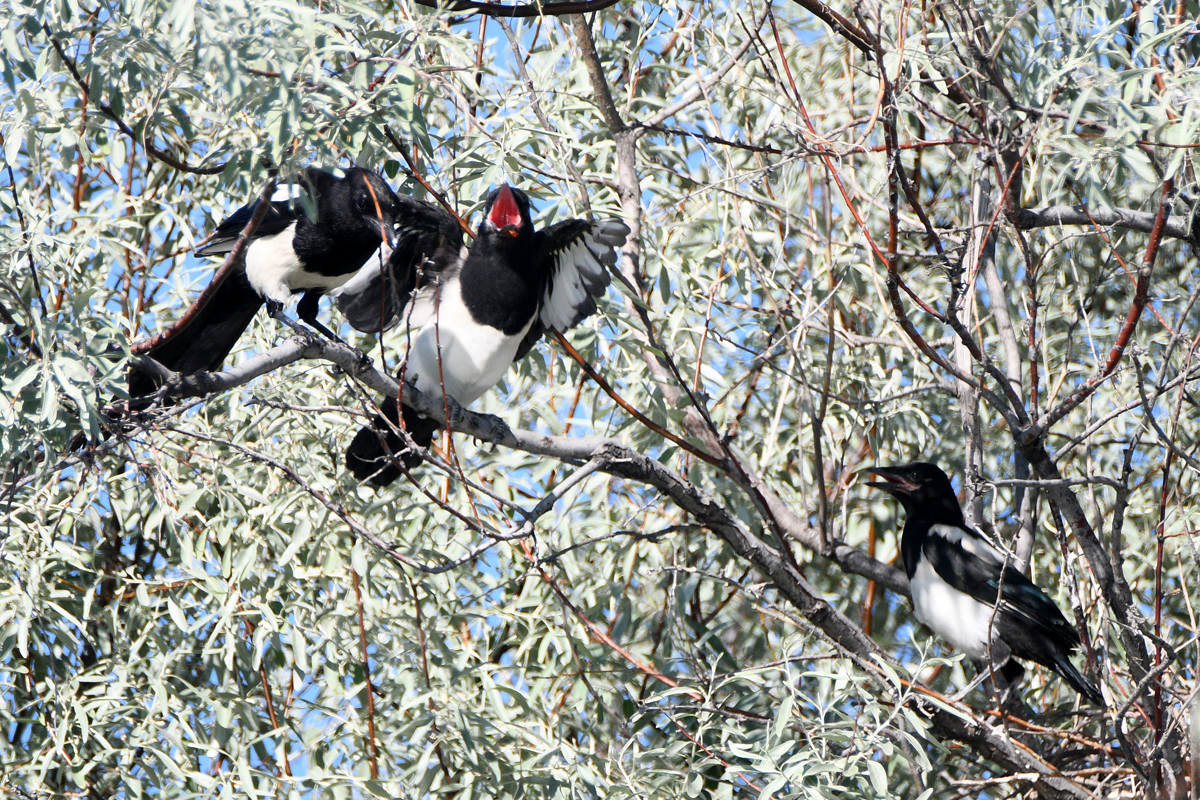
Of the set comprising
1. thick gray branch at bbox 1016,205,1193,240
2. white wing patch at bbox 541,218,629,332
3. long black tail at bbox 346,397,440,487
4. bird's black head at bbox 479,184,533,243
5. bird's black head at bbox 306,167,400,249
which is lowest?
long black tail at bbox 346,397,440,487

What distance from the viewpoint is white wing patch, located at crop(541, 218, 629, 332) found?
111 inches

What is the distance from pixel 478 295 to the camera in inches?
121

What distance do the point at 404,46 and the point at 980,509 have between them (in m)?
1.78

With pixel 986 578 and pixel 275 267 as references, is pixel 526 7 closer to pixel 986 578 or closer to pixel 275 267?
pixel 275 267

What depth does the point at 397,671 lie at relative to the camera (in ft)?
9.66

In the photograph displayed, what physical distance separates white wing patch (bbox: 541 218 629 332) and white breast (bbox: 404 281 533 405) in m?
0.08

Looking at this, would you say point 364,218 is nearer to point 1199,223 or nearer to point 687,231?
point 687,231

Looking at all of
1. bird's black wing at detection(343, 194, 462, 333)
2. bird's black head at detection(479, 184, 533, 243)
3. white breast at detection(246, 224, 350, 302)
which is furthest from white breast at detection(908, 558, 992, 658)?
white breast at detection(246, 224, 350, 302)

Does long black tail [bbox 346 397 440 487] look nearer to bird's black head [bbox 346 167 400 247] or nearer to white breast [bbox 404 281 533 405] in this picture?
white breast [bbox 404 281 533 405]

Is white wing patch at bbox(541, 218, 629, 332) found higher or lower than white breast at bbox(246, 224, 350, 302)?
higher

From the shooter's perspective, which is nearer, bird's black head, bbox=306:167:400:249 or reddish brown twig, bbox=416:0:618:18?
reddish brown twig, bbox=416:0:618:18

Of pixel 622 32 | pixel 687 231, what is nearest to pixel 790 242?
pixel 687 231

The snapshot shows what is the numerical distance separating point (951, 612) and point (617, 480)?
3.16ft

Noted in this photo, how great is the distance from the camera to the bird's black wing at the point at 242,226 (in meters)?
2.96
